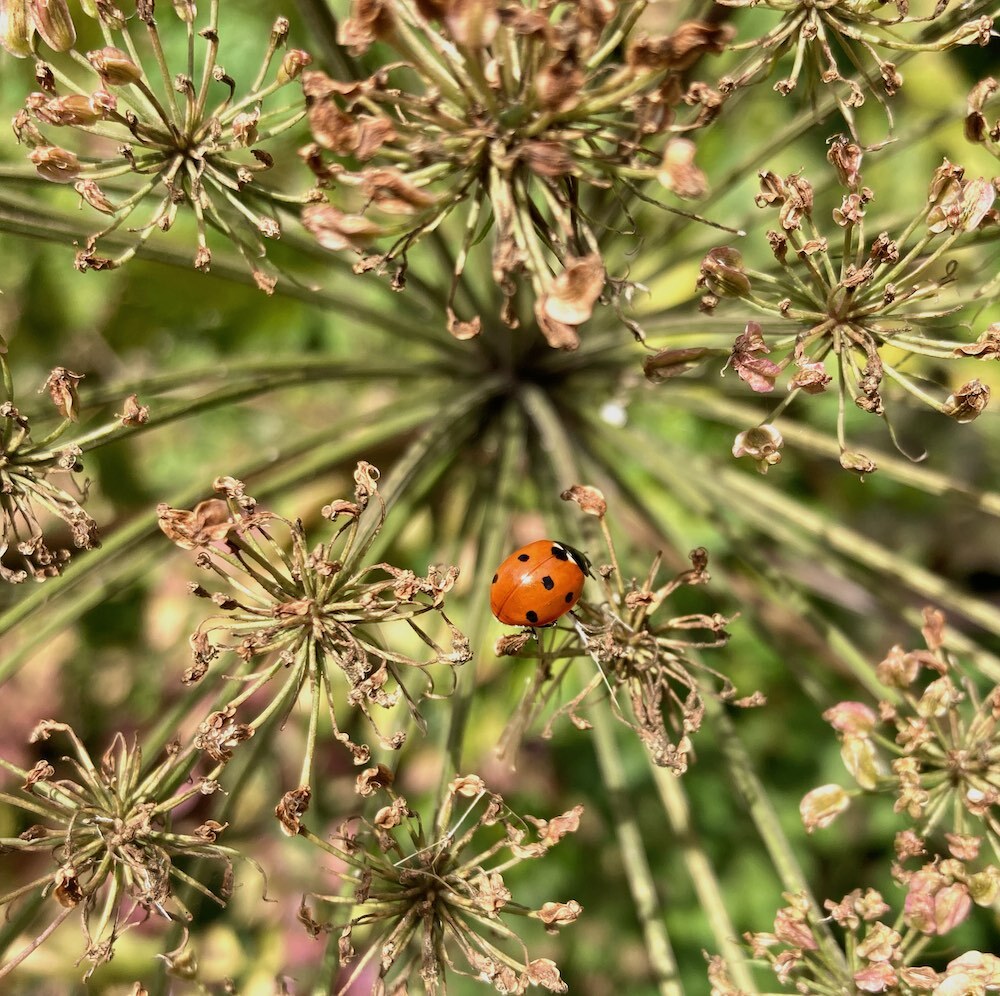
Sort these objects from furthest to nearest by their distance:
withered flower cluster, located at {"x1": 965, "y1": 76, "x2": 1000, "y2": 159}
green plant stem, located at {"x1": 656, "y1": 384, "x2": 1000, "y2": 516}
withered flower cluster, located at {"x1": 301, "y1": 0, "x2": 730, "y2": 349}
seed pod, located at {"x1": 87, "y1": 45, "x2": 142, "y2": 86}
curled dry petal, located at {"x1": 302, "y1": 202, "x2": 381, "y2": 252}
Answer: green plant stem, located at {"x1": 656, "y1": 384, "x2": 1000, "y2": 516} → withered flower cluster, located at {"x1": 965, "y1": 76, "x2": 1000, "y2": 159} → seed pod, located at {"x1": 87, "y1": 45, "x2": 142, "y2": 86} → curled dry petal, located at {"x1": 302, "y1": 202, "x2": 381, "y2": 252} → withered flower cluster, located at {"x1": 301, "y1": 0, "x2": 730, "y2": 349}

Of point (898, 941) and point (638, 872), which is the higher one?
point (638, 872)

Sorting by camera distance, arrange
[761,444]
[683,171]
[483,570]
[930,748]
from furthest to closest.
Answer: [483,570] → [930,748] → [761,444] → [683,171]

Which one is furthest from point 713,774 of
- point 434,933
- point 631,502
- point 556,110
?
point 556,110

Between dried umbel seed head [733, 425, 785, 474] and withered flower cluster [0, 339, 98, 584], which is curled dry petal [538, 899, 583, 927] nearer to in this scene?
dried umbel seed head [733, 425, 785, 474]

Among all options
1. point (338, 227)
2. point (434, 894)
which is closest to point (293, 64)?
point (338, 227)

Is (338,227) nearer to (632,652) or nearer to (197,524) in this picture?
(197,524)

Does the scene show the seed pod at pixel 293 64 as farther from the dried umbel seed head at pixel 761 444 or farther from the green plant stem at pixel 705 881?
the green plant stem at pixel 705 881

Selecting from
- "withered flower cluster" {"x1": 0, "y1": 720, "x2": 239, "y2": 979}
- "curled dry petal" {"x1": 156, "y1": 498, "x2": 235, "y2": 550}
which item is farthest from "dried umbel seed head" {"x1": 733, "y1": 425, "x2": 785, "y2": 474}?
"withered flower cluster" {"x1": 0, "y1": 720, "x2": 239, "y2": 979}
